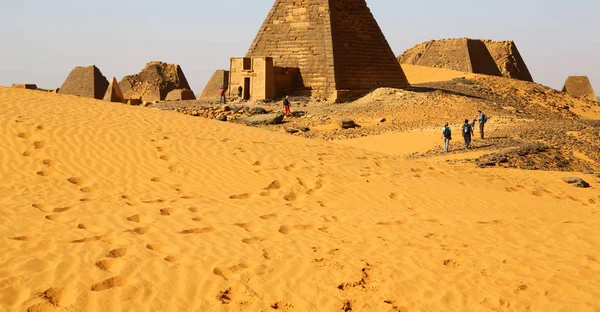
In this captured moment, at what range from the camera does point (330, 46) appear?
26922 millimetres

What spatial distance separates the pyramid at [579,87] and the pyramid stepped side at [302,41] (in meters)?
21.1

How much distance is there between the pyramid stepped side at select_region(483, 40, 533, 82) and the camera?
41.9 metres

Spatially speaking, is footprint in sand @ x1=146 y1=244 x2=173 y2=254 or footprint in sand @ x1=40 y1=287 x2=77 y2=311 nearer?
footprint in sand @ x1=40 y1=287 x2=77 y2=311

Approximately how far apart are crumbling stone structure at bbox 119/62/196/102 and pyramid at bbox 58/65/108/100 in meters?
7.24

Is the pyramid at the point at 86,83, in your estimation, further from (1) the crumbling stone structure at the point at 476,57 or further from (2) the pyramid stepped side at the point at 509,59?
(2) the pyramid stepped side at the point at 509,59

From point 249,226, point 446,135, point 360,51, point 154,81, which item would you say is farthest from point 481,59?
point 249,226

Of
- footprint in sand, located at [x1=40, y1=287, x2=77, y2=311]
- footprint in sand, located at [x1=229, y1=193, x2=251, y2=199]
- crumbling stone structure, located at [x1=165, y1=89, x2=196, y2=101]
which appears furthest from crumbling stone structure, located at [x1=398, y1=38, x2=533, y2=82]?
footprint in sand, located at [x1=40, y1=287, x2=77, y2=311]

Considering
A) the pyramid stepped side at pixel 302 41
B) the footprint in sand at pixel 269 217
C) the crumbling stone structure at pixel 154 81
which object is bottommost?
the footprint in sand at pixel 269 217

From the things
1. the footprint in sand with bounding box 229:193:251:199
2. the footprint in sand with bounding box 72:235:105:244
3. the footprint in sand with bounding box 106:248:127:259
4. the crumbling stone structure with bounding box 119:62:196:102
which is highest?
the crumbling stone structure with bounding box 119:62:196:102

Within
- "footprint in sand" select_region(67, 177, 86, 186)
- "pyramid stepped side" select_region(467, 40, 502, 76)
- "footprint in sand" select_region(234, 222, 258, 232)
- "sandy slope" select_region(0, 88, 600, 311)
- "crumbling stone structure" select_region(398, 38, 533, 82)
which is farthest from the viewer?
"crumbling stone structure" select_region(398, 38, 533, 82)

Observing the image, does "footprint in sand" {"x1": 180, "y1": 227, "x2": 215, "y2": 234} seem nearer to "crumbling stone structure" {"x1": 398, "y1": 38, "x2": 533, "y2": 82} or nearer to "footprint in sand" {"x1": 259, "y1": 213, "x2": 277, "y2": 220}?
"footprint in sand" {"x1": 259, "y1": 213, "x2": 277, "y2": 220}

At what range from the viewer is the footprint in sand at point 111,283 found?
155 inches

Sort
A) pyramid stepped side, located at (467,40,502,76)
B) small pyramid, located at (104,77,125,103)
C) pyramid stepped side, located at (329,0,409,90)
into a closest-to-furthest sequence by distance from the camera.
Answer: small pyramid, located at (104,77,125,103), pyramid stepped side, located at (329,0,409,90), pyramid stepped side, located at (467,40,502,76)

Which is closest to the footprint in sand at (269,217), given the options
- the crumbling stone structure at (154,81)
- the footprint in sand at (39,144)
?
the footprint in sand at (39,144)
